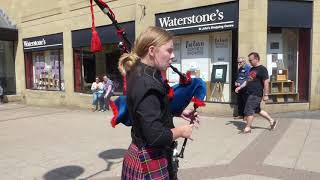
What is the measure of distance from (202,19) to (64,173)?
7353 mm

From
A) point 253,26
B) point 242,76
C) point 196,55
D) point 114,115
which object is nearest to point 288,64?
point 253,26

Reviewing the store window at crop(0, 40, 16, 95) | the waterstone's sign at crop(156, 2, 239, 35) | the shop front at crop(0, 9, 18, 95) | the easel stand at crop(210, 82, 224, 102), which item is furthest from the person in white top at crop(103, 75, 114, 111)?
the store window at crop(0, 40, 16, 95)

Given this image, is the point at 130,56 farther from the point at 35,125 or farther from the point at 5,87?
the point at 5,87

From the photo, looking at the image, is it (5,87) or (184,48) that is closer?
(184,48)

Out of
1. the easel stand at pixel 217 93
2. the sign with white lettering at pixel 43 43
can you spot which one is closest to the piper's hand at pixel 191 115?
the easel stand at pixel 217 93

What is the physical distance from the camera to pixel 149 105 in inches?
92.1

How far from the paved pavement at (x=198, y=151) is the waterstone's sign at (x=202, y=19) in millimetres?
2818

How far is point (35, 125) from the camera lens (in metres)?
11.5

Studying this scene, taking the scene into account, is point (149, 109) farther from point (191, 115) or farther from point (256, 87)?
point (256, 87)

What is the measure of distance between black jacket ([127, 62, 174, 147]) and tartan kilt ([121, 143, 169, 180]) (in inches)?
4.8

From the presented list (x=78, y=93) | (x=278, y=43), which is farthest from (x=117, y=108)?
(x=78, y=93)

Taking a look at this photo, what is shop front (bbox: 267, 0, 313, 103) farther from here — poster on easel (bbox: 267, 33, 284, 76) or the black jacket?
the black jacket

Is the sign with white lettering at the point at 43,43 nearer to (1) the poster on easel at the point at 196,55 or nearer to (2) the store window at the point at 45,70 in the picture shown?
(2) the store window at the point at 45,70

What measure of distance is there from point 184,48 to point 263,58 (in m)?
2.85
